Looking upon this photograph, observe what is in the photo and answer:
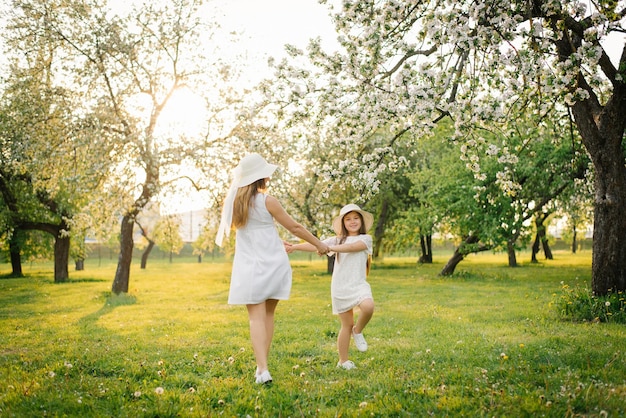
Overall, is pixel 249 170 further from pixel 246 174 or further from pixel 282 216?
pixel 282 216

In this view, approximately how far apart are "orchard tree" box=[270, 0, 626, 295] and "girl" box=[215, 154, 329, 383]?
8.93 feet

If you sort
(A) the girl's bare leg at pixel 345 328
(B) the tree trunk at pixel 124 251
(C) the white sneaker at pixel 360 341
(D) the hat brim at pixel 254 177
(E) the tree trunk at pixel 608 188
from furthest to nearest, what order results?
(B) the tree trunk at pixel 124 251 < (E) the tree trunk at pixel 608 188 < (C) the white sneaker at pixel 360 341 < (A) the girl's bare leg at pixel 345 328 < (D) the hat brim at pixel 254 177

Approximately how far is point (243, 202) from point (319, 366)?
242 centimetres

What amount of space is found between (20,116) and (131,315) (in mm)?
8020

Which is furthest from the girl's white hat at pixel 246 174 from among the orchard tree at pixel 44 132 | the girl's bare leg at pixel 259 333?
the orchard tree at pixel 44 132

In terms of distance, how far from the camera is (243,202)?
19.4ft

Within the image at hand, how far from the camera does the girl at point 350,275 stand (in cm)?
641

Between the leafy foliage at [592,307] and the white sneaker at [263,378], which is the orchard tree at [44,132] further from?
the leafy foliage at [592,307]

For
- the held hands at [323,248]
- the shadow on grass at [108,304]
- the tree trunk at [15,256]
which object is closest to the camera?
the held hands at [323,248]

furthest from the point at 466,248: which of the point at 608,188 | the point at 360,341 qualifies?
the point at 360,341

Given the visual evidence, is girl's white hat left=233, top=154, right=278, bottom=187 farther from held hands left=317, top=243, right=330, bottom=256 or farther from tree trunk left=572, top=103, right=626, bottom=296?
tree trunk left=572, top=103, right=626, bottom=296

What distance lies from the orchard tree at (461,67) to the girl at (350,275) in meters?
1.91

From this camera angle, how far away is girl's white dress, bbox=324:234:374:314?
6.47 metres

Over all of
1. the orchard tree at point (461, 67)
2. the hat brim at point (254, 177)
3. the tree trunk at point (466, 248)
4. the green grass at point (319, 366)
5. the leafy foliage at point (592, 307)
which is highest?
the orchard tree at point (461, 67)
